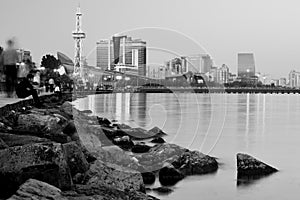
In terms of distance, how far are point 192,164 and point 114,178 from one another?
4.22m

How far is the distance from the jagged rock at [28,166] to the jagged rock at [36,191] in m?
0.44

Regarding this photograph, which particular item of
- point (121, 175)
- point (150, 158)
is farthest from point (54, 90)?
point (121, 175)

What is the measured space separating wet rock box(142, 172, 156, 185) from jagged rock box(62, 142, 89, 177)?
2.34 meters

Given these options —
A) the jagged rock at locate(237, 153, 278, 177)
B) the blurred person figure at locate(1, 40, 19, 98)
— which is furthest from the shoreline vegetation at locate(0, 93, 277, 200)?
the blurred person figure at locate(1, 40, 19, 98)

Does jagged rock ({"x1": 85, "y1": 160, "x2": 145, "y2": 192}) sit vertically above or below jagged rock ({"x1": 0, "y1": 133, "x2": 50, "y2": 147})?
below

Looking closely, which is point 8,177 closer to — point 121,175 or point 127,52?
point 121,175

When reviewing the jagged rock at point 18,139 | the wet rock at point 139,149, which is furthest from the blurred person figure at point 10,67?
the jagged rock at point 18,139

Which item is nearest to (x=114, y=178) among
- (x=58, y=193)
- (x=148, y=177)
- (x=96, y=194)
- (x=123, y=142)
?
(x=96, y=194)

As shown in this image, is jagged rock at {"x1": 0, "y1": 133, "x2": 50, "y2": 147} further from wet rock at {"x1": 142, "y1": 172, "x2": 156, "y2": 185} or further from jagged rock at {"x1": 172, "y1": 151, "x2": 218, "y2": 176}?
jagged rock at {"x1": 172, "y1": 151, "x2": 218, "y2": 176}

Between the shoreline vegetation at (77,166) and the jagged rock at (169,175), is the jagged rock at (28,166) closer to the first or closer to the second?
the shoreline vegetation at (77,166)

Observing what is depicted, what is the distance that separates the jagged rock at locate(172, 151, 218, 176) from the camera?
11.9 meters

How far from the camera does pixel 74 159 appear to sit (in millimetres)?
8445

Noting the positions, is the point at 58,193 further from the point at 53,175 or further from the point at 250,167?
the point at 250,167

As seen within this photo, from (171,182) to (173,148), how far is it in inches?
74.7
